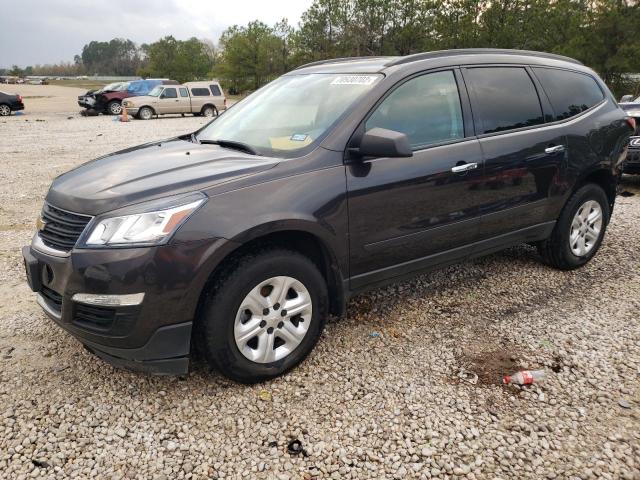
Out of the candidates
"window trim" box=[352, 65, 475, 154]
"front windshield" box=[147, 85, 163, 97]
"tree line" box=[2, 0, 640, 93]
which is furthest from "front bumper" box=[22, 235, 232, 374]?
"tree line" box=[2, 0, 640, 93]

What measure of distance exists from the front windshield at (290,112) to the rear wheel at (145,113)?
21540 millimetres

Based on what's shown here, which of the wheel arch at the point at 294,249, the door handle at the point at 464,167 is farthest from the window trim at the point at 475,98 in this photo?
the wheel arch at the point at 294,249

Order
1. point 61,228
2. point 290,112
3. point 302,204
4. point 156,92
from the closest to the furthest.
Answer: point 61,228, point 302,204, point 290,112, point 156,92

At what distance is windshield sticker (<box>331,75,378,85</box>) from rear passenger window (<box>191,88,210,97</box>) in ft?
74.4

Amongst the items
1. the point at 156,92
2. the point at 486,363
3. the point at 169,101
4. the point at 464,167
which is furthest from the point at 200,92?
the point at 486,363

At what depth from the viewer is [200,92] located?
24.6 m

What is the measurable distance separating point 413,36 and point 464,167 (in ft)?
157

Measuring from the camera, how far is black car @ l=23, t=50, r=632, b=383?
2.48m

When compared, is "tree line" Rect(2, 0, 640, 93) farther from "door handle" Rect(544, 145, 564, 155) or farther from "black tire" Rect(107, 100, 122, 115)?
"door handle" Rect(544, 145, 564, 155)

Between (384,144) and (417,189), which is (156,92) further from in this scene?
(384,144)

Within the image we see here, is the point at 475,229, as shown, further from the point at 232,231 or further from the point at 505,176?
the point at 232,231

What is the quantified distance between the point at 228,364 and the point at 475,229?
2008mm

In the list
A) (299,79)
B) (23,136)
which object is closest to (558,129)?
(299,79)

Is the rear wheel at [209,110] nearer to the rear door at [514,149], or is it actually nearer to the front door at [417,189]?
the rear door at [514,149]
